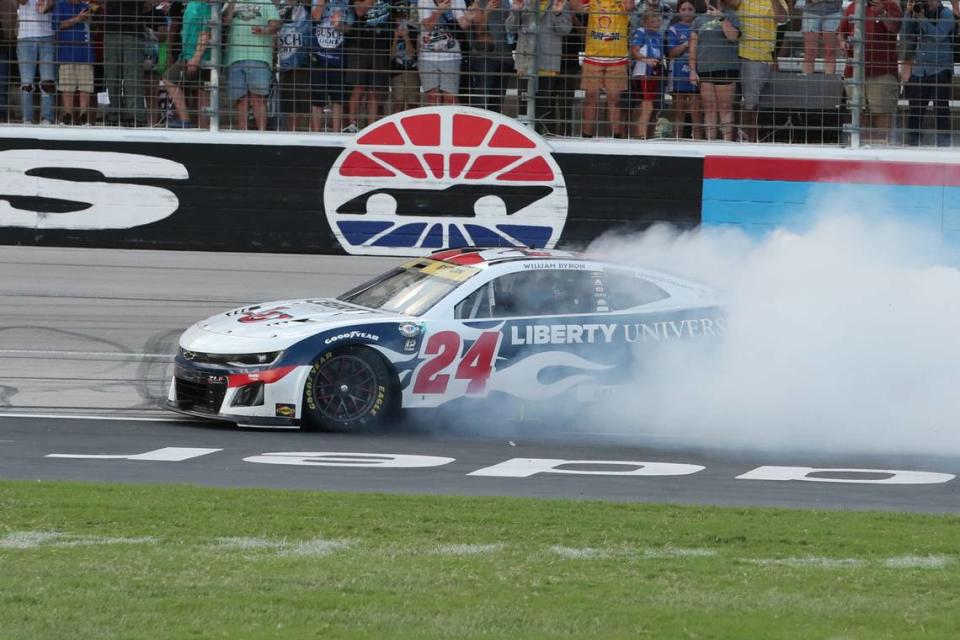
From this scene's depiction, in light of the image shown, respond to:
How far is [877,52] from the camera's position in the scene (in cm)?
1402

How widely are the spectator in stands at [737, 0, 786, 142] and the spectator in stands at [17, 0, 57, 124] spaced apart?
20.6 feet

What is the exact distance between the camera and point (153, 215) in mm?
14094

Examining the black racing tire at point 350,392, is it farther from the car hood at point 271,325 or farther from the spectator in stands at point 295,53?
the spectator in stands at point 295,53

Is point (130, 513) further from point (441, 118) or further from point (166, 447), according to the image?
point (441, 118)

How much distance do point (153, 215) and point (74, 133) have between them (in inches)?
40.3

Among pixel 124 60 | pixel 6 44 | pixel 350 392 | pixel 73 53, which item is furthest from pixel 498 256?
pixel 6 44

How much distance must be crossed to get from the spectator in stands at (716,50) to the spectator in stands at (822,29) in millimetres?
621

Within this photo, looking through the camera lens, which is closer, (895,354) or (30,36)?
(895,354)

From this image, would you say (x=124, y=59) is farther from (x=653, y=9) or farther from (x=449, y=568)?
(x=449, y=568)

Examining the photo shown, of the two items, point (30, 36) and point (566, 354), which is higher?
point (30, 36)

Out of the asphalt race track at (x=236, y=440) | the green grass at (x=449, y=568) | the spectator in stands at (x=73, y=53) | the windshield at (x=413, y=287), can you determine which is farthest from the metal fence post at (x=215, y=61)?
the green grass at (x=449, y=568)

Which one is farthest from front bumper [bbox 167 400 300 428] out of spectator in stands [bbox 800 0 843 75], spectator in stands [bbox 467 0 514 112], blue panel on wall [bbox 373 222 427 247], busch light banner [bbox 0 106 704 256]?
Answer: spectator in stands [bbox 800 0 843 75]

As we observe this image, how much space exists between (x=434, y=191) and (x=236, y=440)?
4.51 metres

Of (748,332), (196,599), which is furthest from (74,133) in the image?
(196,599)
